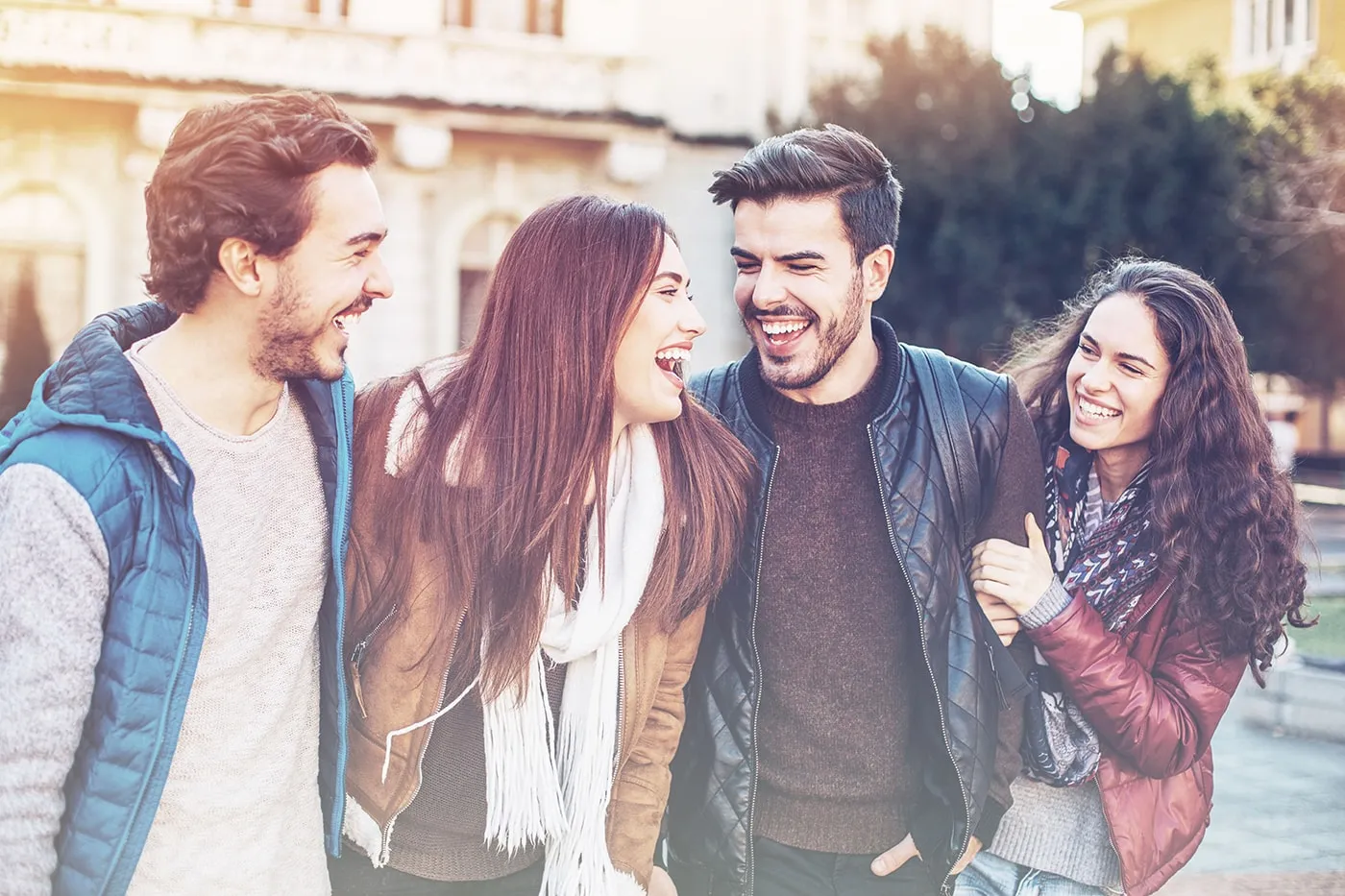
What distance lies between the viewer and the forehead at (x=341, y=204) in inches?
95.0

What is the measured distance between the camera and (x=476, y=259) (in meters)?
15.3

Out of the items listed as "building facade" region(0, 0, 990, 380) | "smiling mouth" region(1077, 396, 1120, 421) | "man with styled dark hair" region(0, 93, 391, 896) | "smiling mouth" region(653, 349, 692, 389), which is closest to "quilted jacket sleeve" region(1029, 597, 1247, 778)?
"smiling mouth" region(1077, 396, 1120, 421)

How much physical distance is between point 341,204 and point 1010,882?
2.23 metres

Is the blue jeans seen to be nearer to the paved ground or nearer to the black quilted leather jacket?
the black quilted leather jacket

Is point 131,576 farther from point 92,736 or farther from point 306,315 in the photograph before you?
point 306,315

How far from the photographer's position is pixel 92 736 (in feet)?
6.95

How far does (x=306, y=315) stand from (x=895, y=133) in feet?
49.6

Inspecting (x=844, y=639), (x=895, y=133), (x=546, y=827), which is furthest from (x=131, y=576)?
(x=895, y=133)

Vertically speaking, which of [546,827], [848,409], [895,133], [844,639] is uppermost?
[895,133]

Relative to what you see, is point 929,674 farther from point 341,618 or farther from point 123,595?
point 123,595

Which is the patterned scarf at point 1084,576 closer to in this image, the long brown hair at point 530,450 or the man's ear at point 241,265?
the long brown hair at point 530,450

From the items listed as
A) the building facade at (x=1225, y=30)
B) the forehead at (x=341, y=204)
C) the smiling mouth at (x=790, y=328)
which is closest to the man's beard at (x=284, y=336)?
the forehead at (x=341, y=204)

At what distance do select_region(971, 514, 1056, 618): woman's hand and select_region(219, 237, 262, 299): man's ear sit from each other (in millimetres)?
1712

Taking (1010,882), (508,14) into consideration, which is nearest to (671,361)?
(1010,882)
